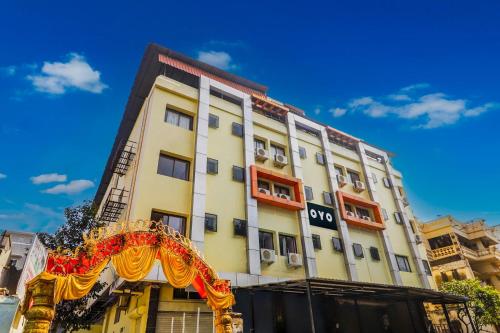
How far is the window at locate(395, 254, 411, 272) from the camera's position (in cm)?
2360

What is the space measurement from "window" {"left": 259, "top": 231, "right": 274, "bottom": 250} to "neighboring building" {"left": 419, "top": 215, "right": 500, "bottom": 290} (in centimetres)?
2514

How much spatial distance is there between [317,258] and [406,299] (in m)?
6.52

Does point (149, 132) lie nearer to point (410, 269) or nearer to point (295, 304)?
point (295, 304)

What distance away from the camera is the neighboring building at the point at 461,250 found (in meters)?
32.7

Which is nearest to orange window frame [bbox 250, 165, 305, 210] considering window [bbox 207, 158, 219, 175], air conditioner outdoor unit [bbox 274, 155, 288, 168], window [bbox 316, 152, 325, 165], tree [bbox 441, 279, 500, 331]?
air conditioner outdoor unit [bbox 274, 155, 288, 168]

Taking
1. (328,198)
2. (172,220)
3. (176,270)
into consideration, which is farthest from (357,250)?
(176,270)

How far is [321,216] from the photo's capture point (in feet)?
70.2

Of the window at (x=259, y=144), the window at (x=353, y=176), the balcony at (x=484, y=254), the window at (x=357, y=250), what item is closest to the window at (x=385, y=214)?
the window at (x=353, y=176)

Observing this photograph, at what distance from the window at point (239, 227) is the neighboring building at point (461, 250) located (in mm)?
27185

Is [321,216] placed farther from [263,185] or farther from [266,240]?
[266,240]

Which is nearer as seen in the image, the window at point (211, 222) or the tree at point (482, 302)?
the window at point (211, 222)

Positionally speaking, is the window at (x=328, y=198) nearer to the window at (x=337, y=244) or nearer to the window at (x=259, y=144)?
the window at (x=337, y=244)

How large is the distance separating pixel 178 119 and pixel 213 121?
2.30 meters

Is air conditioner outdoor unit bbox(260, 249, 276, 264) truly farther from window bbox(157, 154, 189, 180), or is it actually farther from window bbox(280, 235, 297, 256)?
window bbox(157, 154, 189, 180)
